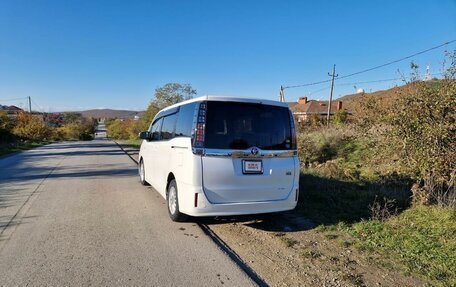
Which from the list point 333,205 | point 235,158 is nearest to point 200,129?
point 235,158

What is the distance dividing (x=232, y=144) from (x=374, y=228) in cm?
246

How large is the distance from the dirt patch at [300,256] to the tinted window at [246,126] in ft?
4.33

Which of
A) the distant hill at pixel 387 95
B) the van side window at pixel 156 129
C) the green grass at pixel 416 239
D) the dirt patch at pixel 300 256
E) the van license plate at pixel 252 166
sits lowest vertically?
the dirt patch at pixel 300 256

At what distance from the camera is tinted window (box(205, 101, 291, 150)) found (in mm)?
4902

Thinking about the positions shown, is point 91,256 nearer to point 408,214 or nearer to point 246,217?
point 246,217

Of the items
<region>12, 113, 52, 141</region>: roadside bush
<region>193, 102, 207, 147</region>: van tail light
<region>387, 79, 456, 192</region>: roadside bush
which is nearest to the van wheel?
<region>193, 102, 207, 147</region>: van tail light

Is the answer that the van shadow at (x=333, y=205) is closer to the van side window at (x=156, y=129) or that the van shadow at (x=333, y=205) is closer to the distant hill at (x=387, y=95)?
the distant hill at (x=387, y=95)

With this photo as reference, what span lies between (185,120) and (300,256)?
270 cm

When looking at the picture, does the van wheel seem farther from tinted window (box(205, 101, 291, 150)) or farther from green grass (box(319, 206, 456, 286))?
green grass (box(319, 206, 456, 286))

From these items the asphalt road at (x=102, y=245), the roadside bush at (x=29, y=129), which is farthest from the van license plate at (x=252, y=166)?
the roadside bush at (x=29, y=129)

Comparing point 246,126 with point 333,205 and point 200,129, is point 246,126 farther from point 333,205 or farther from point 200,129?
point 333,205

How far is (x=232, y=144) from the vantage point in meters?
4.94

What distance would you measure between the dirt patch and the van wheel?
485 mm

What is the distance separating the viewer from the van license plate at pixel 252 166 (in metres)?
4.96
